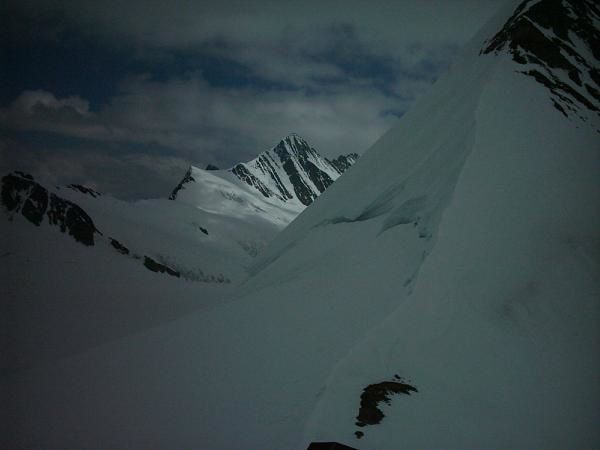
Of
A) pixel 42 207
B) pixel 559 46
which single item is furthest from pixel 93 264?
pixel 559 46

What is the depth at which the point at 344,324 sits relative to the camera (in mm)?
10828

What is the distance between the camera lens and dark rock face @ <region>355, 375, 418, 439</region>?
727cm

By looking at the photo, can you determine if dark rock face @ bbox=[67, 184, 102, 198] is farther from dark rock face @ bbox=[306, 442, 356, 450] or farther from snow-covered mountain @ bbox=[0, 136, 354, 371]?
dark rock face @ bbox=[306, 442, 356, 450]

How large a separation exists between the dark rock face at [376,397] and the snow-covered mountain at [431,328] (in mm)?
35

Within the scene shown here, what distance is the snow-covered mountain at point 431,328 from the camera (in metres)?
7.74

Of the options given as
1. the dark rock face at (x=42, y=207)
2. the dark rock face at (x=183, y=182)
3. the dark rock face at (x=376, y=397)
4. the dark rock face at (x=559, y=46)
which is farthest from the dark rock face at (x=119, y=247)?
the dark rock face at (x=376, y=397)

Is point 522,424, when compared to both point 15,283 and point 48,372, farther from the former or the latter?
point 15,283

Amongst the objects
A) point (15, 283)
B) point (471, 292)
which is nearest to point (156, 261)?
point (15, 283)

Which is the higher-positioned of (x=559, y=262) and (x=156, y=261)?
(x=156, y=261)

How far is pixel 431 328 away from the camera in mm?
9164

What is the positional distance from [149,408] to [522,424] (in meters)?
9.51

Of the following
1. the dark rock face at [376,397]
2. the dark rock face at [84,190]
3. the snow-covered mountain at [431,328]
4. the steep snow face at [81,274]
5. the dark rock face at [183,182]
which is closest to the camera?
the dark rock face at [376,397]

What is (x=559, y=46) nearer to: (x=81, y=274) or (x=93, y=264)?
(x=81, y=274)

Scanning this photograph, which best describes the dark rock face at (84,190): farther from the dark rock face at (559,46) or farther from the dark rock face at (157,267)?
the dark rock face at (559,46)
